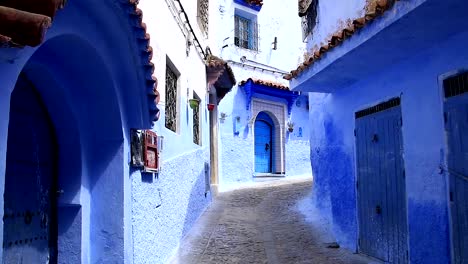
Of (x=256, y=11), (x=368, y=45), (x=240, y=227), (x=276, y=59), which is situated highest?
(x=256, y=11)

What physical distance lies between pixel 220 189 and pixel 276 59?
6.12 meters

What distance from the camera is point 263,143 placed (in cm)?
1714

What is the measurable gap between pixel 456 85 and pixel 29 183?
4158 millimetres

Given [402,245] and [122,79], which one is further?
[402,245]

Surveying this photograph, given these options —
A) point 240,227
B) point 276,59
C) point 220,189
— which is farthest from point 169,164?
point 276,59

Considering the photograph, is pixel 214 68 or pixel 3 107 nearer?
pixel 3 107

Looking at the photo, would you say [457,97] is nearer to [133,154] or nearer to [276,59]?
[133,154]

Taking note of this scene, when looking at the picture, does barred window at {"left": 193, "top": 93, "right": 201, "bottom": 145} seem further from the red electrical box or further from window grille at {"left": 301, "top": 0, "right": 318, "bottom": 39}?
the red electrical box

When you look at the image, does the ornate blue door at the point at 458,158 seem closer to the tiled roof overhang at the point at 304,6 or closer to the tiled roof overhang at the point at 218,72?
the tiled roof overhang at the point at 304,6

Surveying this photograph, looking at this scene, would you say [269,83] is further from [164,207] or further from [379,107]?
[164,207]

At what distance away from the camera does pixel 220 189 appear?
46.7ft

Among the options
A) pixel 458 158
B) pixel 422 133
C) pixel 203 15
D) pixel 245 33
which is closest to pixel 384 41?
pixel 422 133

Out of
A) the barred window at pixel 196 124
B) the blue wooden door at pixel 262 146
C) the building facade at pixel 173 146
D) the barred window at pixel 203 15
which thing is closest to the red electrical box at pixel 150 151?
the building facade at pixel 173 146

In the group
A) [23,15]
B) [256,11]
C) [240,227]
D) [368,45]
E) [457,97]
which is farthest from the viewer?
[256,11]
